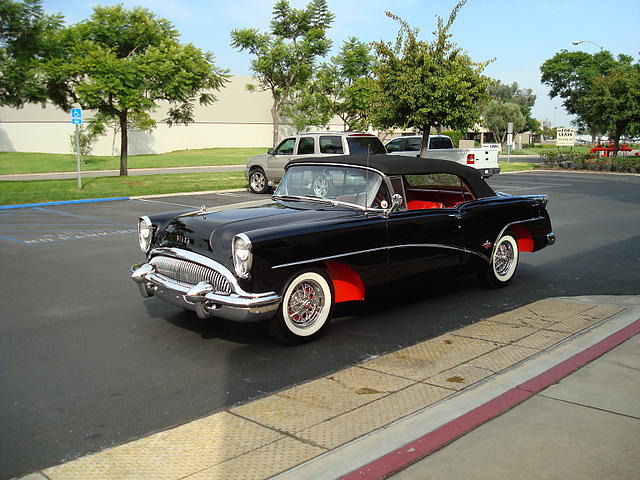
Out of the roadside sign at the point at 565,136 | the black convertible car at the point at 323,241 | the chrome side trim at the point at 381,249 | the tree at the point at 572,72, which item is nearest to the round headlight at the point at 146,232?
the black convertible car at the point at 323,241

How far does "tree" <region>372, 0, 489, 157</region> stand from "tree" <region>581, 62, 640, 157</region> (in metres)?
17.3

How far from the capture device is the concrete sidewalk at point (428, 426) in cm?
331

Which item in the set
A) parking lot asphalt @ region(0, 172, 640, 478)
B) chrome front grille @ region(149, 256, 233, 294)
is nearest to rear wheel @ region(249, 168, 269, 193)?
parking lot asphalt @ region(0, 172, 640, 478)

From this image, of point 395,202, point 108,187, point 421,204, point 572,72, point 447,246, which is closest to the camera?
point 395,202

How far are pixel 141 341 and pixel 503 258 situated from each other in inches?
174

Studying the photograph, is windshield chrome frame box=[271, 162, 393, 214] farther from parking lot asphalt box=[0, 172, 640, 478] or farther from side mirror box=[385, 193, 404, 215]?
parking lot asphalt box=[0, 172, 640, 478]

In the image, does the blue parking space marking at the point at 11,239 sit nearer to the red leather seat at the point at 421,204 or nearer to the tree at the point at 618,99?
the red leather seat at the point at 421,204

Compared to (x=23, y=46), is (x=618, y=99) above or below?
above

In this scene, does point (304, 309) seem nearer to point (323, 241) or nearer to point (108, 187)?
point (323, 241)

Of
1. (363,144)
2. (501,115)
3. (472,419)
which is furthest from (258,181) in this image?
(501,115)

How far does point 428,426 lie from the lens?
3777 millimetres

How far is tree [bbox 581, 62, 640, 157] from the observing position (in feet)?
122

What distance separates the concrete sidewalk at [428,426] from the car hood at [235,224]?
4.39 feet

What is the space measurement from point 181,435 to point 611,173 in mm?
34377
